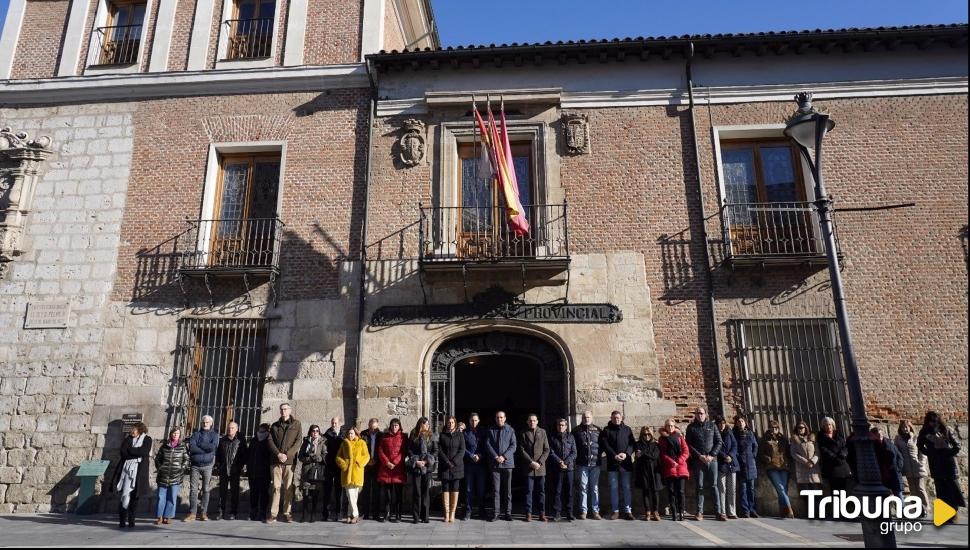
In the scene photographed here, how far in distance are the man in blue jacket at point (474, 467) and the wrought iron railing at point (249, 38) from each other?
26.9 feet

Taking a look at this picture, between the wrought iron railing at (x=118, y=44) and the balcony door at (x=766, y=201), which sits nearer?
the balcony door at (x=766, y=201)

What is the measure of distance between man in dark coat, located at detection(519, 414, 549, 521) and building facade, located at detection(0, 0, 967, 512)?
1138 millimetres

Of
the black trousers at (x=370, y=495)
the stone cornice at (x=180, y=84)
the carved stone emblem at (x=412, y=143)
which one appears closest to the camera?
the black trousers at (x=370, y=495)

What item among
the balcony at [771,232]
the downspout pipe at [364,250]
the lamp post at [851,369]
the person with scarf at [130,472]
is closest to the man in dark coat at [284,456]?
the downspout pipe at [364,250]

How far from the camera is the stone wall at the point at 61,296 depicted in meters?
9.77

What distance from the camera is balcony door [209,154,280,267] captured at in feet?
34.9

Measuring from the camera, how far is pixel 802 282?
32.4ft

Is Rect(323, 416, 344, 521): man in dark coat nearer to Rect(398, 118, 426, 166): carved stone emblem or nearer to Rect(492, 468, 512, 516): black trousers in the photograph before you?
Rect(492, 468, 512, 516): black trousers

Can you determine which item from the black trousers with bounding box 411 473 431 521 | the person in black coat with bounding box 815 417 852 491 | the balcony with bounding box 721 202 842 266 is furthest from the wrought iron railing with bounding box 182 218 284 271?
the person in black coat with bounding box 815 417 852 491

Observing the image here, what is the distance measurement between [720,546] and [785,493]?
282cm

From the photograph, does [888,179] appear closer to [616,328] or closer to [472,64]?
[616,328]

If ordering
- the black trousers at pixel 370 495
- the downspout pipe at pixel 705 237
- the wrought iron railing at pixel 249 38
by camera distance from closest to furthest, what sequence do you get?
1. the black trousers at pixel 370 495
2. the downspout pipe at pixel 705 237
3. the wrought iron railing at pixel 249 38

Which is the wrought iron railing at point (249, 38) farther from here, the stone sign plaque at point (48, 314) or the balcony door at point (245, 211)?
the stone sign plaque at point (48, 314)

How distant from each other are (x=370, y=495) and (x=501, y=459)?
2.01m
